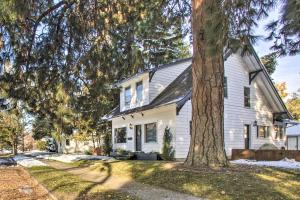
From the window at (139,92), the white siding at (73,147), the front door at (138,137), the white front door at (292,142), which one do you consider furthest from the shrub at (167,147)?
the white front door at (292,142)

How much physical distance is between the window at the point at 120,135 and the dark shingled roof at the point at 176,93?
2.38m

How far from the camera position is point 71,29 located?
46.1 ft

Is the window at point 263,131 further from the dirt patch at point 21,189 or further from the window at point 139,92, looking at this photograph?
the dirt patch at point 21,189

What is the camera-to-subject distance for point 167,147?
20.5 meters

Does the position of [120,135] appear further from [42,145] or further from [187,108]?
[42,145]

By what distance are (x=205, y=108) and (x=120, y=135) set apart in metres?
17.1

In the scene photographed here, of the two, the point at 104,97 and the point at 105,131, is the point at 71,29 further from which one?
the point at 105,131

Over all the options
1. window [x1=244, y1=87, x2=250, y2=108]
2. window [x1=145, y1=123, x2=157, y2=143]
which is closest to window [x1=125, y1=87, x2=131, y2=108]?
window [x1=145, y1=123, x2=157, y2=143]

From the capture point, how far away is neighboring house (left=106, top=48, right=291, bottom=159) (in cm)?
2091

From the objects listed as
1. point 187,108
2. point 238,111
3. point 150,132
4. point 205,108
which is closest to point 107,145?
point 150,132

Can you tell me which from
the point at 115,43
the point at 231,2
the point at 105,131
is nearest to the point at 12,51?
the point at 115,43

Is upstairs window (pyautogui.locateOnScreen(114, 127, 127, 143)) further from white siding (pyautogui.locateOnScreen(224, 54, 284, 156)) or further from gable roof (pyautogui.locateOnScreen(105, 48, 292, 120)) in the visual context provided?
white siding (pyautogui.locateOnScreen(224, 54, 284, 156))

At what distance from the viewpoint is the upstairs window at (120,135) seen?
2672cm

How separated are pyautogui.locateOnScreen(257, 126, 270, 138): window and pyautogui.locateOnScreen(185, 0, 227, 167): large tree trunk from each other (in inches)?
575
